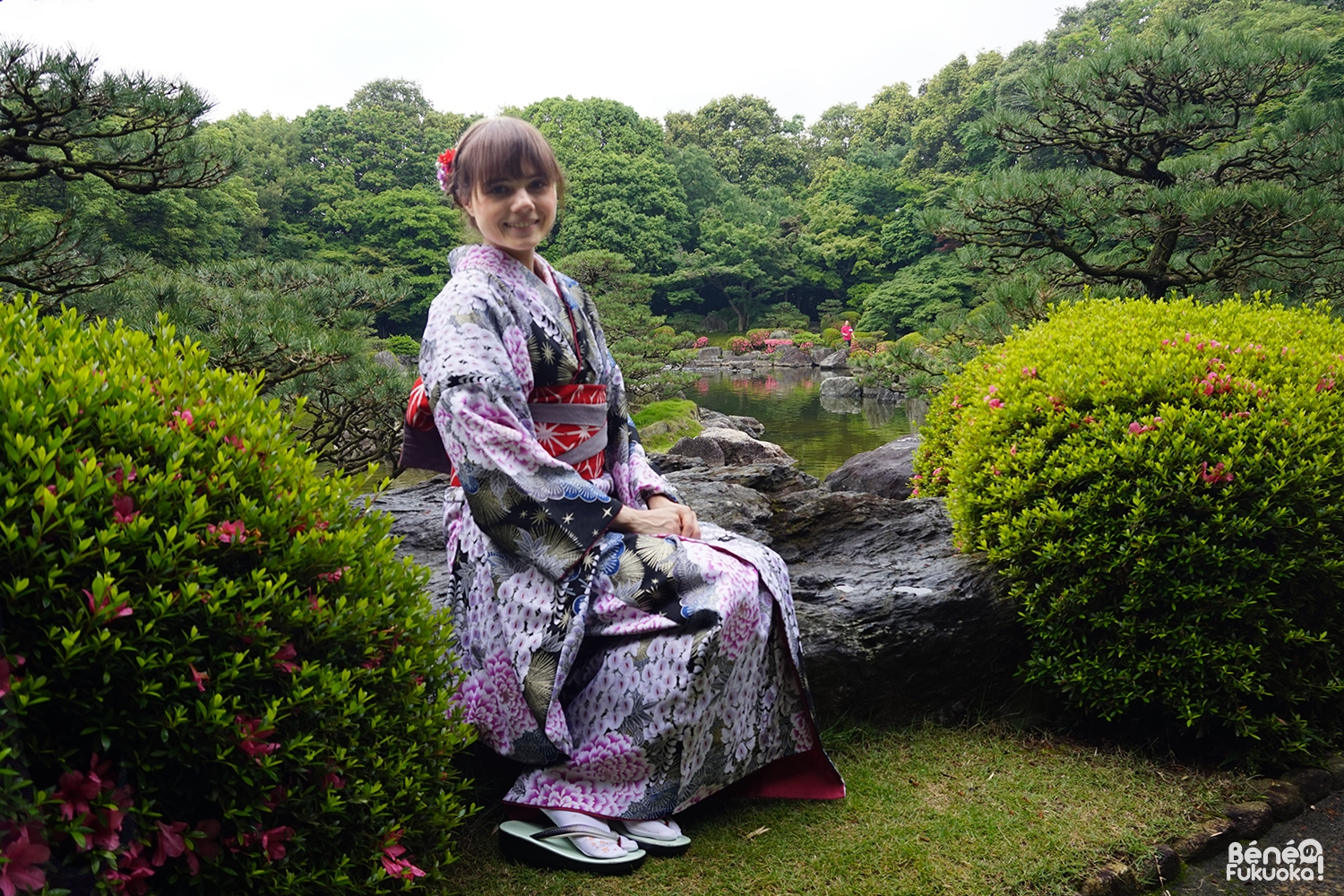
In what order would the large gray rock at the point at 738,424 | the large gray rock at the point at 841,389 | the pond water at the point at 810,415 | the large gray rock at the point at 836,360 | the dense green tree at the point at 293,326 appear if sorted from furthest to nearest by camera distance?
1. the large gray rock at the point at 836,360
2. the large gray rock at the point at 841,389
3. the large gray rock at the point at 738,424
4. the pond water at the point at 810,415
5. the dense green tree at the point at 293,326

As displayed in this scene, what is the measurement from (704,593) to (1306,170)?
7.86 metres

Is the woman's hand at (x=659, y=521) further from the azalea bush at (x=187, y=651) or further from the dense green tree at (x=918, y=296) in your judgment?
the dense green tree at (x=918, y=296)

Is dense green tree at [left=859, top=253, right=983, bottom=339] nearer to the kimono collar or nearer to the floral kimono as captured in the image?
the kimono collar

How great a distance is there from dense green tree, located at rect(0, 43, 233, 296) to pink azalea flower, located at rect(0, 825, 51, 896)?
4674mm

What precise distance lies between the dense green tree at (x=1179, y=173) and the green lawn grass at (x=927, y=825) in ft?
18.3

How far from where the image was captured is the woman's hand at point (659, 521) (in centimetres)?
247

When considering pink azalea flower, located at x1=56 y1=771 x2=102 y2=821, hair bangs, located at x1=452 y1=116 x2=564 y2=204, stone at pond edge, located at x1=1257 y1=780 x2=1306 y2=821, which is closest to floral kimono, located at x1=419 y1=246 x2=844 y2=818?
hair bangs, located at x1=452 y1=116 x2=564 y2=204

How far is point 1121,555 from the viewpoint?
2.95 metres

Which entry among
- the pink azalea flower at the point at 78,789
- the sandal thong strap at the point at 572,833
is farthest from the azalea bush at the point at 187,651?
the sandal thong strap at the point at 572,833

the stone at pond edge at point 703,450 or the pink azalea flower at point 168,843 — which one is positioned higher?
the pink azalea flower at point 168,843

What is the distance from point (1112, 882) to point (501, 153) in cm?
272

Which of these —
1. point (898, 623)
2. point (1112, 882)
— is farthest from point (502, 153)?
point (1112, 882)

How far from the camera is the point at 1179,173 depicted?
24.5ft

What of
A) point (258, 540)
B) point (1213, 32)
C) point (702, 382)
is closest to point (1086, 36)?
point (702, 382)
